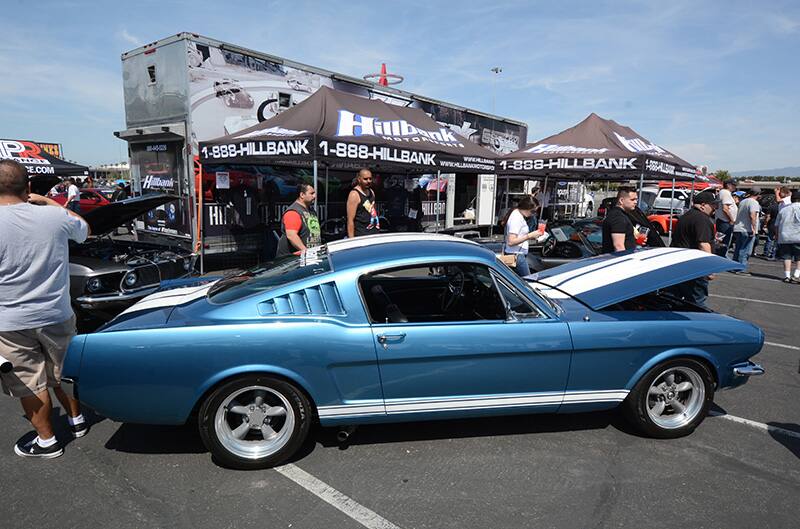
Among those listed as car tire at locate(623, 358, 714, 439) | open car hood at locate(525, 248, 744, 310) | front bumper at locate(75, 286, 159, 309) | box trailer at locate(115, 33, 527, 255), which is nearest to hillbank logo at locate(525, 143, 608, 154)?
box trailer at locate(115, 33, 527, 255)

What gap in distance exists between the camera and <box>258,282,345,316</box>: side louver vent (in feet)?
9.30

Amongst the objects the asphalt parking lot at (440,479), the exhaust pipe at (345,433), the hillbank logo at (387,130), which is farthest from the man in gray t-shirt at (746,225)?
the exhaust pipe at (345,433)

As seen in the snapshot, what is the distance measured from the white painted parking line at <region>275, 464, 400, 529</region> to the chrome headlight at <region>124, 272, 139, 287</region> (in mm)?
3283

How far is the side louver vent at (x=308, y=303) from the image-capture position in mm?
2836

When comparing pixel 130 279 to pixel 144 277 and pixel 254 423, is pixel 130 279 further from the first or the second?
pixel 254 423

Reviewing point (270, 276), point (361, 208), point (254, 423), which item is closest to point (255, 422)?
point (254, 423)

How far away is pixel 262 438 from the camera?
9.77 ft

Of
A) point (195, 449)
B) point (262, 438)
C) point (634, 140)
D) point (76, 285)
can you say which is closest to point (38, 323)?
point (195, 449)

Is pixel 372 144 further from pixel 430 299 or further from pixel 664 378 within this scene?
pixel 664 378

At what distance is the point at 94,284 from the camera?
4.92 meters

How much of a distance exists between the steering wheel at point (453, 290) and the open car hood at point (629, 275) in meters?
0.67

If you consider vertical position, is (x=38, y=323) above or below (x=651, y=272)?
below

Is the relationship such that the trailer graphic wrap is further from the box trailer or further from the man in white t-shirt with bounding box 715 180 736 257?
the man in white t-shirt with bounding box 715 180 736 257

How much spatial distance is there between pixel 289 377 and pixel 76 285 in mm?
3375
